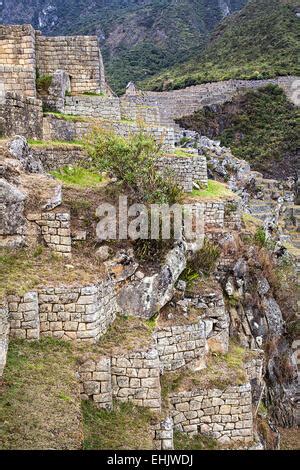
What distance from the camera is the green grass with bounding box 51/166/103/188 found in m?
10.9

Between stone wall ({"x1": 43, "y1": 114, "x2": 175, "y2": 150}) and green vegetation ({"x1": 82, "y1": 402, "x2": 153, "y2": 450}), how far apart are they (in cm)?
596

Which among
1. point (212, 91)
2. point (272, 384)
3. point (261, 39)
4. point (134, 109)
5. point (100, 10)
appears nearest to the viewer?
point (272, 384)

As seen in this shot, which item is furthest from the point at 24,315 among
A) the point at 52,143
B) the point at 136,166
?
the point at 52,143

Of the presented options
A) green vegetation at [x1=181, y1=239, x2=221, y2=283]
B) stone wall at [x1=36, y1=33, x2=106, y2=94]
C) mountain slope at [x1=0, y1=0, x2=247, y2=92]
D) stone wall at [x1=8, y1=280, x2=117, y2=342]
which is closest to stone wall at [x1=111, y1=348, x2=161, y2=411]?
stone wall at [x1=8, y1=280, x2=117, y2=342]

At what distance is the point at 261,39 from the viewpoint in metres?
53.4

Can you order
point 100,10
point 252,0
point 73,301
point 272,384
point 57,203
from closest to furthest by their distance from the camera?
point 73,301
point 57,203
point 272,384
point 252,0
point 100,10

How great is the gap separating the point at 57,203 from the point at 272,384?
6.75 metres

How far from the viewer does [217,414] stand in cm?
885

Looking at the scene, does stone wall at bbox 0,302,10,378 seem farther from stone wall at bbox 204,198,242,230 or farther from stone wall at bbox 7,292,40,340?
stone wall at bbox 204,198,242,230

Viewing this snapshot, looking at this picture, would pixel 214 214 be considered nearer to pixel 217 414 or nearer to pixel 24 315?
pixel 217 414

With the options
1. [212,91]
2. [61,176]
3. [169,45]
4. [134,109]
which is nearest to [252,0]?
[169,45]

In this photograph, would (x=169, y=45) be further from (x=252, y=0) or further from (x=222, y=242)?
(x=222, y=242)

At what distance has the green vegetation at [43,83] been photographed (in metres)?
13.3

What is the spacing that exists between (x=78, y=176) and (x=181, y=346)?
3969mm
